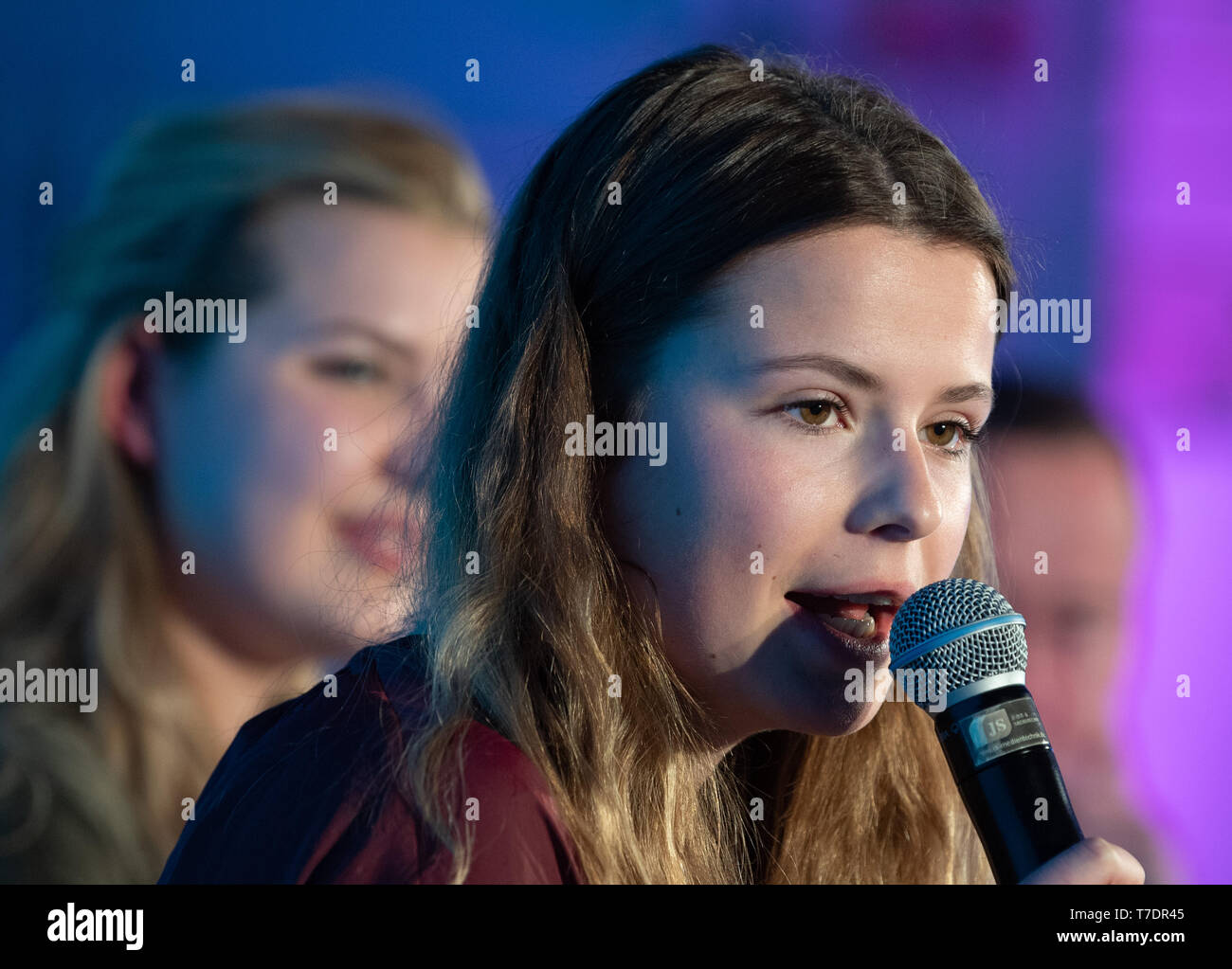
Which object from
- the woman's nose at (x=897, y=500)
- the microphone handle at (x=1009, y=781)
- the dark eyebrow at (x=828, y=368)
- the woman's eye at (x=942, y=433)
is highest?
the dark eyebrow at (x=828, y=368)

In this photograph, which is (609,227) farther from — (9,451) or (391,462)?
(9,451)

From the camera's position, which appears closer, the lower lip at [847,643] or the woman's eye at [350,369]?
the lower lip at [847,643]

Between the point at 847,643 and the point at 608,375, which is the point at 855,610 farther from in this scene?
the point at 608,375

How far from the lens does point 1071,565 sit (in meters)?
2.51

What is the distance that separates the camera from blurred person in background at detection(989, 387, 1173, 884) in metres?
2.42

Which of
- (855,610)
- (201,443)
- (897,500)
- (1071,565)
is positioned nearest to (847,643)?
(855,610)

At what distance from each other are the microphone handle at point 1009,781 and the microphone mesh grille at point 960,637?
3 centimetres

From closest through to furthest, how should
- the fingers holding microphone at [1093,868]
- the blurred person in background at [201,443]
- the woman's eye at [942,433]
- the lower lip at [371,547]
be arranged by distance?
the fingers holding microphone at [1093,868] → the woman's eye at [942,433] → the lower lip at [371,547] → the blurred person in background at [201,443]

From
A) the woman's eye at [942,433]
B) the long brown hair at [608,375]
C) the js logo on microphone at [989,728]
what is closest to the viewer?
the js logo on microphone at [989,728]

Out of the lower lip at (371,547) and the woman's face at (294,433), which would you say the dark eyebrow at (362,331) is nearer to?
the woman's face at (294,433)

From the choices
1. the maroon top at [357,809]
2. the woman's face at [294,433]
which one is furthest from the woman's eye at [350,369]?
the maroon top at [357,809]

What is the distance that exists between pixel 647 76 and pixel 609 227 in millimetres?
231

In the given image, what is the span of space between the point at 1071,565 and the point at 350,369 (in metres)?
1.60

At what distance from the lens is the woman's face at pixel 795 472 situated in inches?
54.4
